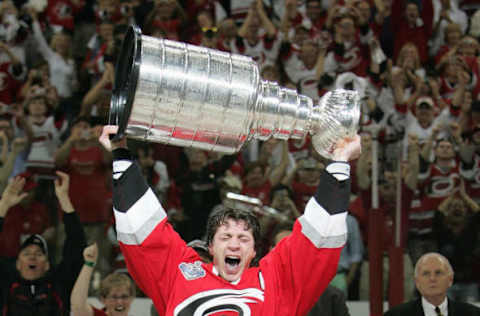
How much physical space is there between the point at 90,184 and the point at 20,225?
1.81ft

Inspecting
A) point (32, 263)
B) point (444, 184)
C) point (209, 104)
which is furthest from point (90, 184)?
point (209, 104)

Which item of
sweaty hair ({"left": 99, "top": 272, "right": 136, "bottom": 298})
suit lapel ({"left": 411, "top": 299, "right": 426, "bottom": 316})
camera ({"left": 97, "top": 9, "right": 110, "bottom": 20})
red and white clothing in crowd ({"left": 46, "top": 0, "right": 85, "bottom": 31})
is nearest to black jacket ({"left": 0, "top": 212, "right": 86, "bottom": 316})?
sweaty hair ({"left": 99, "top": 272, "right": 136, "bottom": 298})

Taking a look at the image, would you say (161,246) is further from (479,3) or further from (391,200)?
(479,3)

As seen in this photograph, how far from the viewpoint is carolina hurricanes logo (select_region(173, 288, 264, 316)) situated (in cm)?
229

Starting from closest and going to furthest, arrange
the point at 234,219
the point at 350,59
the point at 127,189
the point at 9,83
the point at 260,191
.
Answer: the point at 127,189 < the point at 234,219 < the point at 260,191 < the point at 350,59 < the point at 9,83

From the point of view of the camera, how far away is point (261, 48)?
5.83 metres

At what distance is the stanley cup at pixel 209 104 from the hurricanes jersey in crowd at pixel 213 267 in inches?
6.4

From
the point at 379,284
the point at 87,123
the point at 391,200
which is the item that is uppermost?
the point at 87,123

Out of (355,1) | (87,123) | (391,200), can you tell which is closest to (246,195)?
(391,200)

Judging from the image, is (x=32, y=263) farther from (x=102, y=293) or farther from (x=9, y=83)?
(x=9, y=83)

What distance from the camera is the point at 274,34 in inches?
231

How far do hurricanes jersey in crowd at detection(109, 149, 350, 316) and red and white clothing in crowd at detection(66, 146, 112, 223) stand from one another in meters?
2.57

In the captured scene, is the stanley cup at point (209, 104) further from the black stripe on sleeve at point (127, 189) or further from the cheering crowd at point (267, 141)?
the cheering crowd at point (267, 141)

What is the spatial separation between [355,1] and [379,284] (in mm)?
3052
